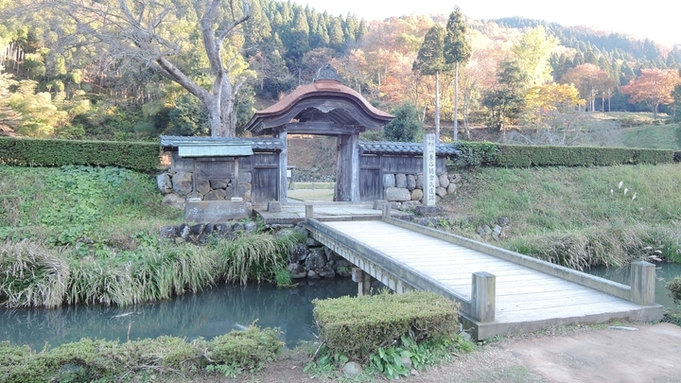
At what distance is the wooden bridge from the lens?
13.6ft

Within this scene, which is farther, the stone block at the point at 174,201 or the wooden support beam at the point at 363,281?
the stone block at the point at 174,201

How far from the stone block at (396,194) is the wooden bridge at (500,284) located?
17.1 feet

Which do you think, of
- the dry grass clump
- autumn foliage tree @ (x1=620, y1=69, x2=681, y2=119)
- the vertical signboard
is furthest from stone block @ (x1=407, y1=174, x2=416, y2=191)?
autumn foliage tree @ (x1=620, y1=69, x2=681, y2=119)

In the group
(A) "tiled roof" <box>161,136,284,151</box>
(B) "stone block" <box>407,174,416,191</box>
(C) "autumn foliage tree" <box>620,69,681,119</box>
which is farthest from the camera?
(C) "autumn foliage tree" <box>620,69,681,119</box>

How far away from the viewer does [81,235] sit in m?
9.46

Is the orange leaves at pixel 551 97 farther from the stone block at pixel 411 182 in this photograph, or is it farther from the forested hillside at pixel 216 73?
the stone block at pixel 411 182

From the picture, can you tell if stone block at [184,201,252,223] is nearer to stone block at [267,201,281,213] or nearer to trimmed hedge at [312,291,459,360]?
stone block at [267,201,281,213]

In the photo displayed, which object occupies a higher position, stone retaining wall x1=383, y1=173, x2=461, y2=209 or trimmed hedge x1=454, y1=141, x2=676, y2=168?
trimmed hedge x1=454, y1=141, x2=676, y2=168

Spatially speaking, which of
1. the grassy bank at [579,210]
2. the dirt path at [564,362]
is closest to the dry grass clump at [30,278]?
the dirt path at [564,362]

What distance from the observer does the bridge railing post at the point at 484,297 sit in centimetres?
405

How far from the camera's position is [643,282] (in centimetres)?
458

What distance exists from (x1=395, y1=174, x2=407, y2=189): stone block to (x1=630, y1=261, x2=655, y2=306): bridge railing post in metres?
9.03

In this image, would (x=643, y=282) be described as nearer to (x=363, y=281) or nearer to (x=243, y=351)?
(x=243, y=351)

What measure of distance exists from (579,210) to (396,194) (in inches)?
231
